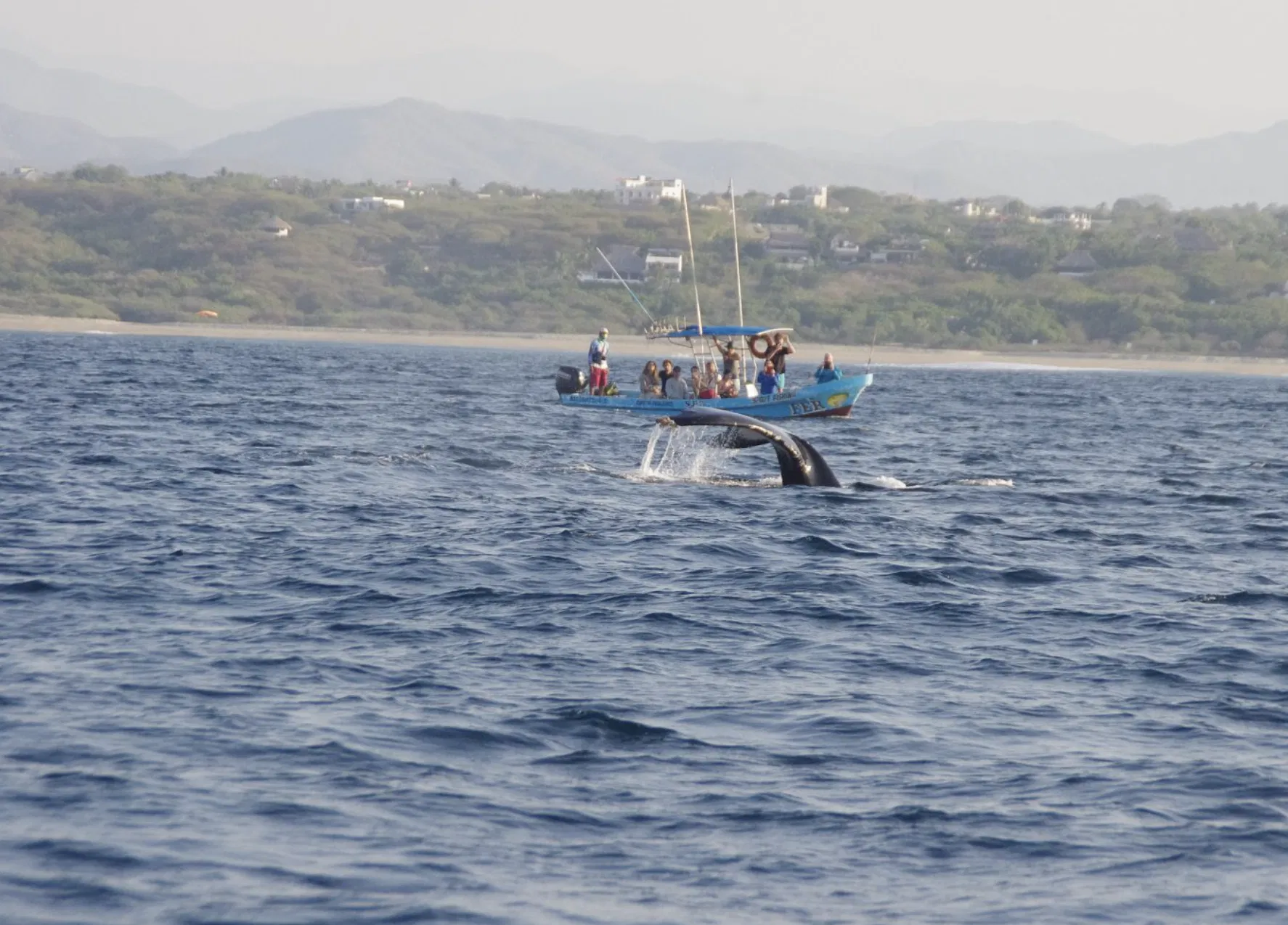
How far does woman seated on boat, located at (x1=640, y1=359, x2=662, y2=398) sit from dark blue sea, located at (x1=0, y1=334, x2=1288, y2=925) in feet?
57.3

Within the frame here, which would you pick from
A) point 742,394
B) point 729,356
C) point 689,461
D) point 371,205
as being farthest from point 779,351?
point 371,205

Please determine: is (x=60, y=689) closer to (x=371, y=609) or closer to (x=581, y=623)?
(x=371, y=609)

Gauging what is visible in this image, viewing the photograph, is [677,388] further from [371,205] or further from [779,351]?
[371,205]

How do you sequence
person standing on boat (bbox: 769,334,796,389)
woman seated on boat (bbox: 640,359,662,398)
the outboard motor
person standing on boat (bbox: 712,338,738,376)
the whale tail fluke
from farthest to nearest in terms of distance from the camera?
1. the outboard motor
2. woman seated on boat (bbox: 640,359,662,398)
3. person standing on boat (bbox: 769,334,796,389)
4. person standing on boat (bbox: 712,338,738,376)
5. the whale tail fluke

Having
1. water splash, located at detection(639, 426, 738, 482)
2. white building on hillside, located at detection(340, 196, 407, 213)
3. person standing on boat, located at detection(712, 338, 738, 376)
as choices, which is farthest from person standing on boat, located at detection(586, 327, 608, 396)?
white building on hillside, located at detection(340, 196, 407, 213)

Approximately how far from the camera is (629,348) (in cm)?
12406

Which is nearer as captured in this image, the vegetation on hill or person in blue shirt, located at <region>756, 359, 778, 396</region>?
person in blue shirt, located at <region>756, 359, 778, 396</region>

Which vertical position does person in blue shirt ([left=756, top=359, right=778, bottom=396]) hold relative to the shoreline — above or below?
above

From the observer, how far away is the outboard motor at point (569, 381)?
1935 inches

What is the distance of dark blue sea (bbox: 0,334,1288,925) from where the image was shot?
9133 millimetres

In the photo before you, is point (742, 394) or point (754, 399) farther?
point (742, 394)

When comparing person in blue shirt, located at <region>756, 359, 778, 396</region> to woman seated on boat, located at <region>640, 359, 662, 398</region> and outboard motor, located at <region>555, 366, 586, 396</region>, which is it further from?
outboard motor, located at <region>555, 366, 586, 396</region>

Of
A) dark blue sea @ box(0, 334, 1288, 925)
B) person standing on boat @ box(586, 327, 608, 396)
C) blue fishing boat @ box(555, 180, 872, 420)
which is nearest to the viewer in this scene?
dark blue sea @ box(0, 334, 1288, 925)

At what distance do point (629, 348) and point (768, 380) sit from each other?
3137 inches
